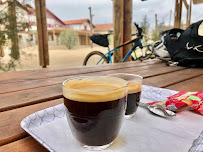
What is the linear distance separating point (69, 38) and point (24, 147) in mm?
13676

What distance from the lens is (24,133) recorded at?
1.33ft

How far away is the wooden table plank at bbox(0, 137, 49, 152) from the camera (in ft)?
1.11

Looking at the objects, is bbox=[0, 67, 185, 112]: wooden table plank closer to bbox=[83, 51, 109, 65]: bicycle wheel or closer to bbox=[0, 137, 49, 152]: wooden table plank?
bbox=[0, 137, 49, 152]: wooden table plank

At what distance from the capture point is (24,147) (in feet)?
1.14

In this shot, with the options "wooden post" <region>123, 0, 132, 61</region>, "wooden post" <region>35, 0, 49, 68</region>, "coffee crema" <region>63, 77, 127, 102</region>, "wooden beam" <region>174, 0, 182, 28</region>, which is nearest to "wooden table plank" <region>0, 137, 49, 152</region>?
"coffee crema" <region>63, 77, 127, 102</region>

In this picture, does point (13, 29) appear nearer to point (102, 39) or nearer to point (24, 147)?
point (102, 39)

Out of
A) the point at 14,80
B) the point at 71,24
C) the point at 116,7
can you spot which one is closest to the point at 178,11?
the point at 116,7

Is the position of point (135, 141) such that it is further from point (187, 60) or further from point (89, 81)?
point (187, 60)

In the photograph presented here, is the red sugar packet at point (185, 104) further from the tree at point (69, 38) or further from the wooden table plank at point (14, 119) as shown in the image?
the tree at point (69, 38)

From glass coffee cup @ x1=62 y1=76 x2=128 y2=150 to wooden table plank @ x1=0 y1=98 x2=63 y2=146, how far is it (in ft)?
0.47

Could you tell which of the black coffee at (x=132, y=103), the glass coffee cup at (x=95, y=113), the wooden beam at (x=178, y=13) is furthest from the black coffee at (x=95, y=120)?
the wooden beam at (x=178, y=13)

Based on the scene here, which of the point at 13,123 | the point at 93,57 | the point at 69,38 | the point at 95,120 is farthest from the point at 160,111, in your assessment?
the point at 69,38

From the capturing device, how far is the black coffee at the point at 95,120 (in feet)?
1.03

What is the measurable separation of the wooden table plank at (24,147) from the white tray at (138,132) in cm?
1
